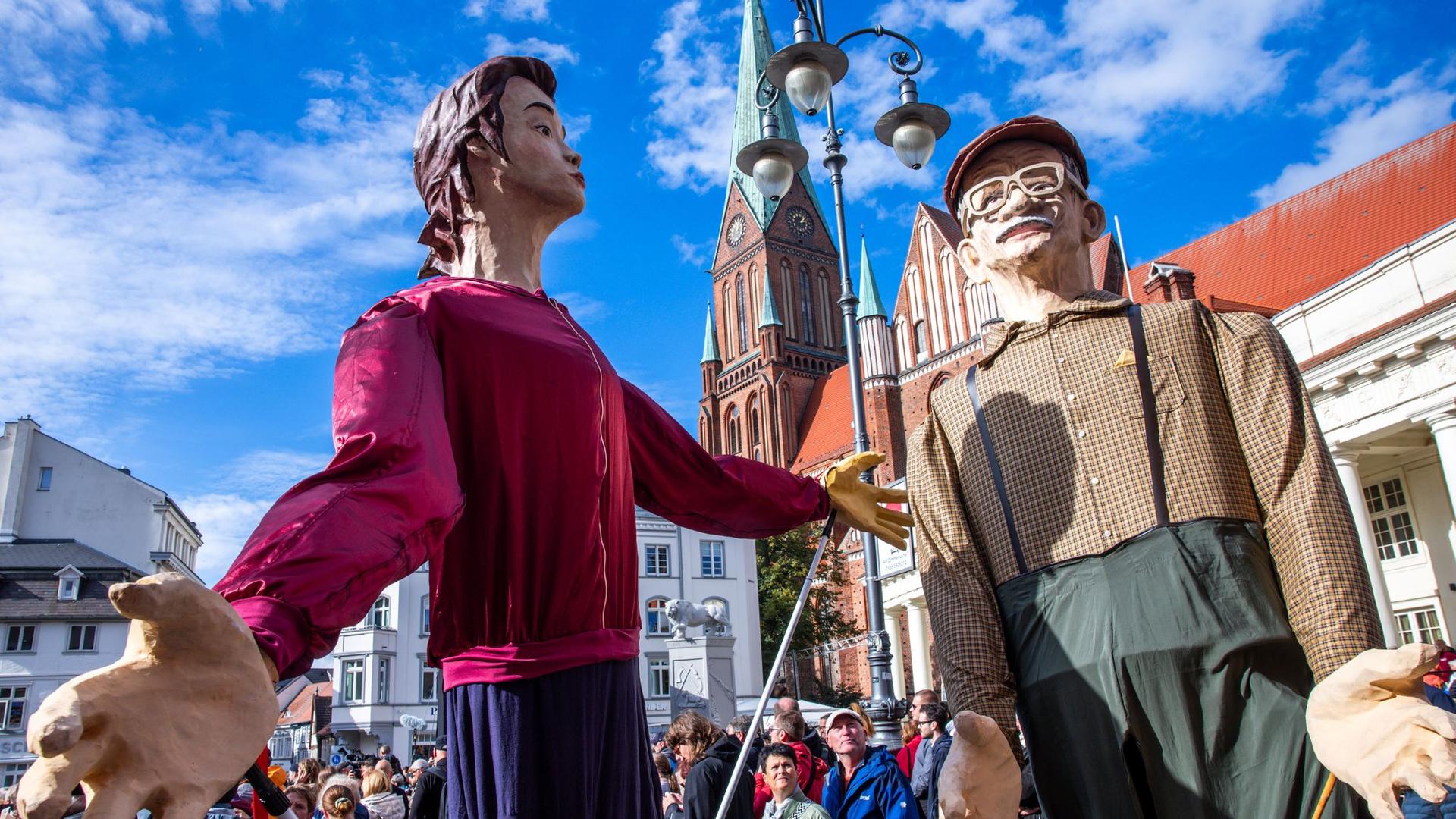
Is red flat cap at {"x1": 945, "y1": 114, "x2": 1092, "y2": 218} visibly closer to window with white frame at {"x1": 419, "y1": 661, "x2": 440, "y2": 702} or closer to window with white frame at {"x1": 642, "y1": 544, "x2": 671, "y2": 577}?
window with white frame at {"x1": 642, "y1": 544, "x2": 671, "y2": 577}

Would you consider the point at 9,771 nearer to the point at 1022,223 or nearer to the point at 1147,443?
the point at 1022,223

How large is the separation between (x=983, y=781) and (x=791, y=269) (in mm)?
63586

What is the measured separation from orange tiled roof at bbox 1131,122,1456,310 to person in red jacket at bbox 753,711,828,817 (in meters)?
22.8

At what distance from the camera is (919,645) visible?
29.2m

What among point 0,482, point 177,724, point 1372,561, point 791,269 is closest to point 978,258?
point 177,724

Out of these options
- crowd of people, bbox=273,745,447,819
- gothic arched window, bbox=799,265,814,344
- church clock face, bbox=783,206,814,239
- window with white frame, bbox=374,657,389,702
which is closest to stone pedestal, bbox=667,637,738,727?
crowd of people, bbox=273,745,447,819

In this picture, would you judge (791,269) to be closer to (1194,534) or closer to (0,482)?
(0,482)

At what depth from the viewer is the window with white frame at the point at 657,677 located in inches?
1328

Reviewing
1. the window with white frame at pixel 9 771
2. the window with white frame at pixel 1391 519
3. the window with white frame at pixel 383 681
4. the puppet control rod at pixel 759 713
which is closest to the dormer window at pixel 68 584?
the window with white frame at pixel 9 771

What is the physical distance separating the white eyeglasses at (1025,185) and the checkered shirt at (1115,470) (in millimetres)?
323

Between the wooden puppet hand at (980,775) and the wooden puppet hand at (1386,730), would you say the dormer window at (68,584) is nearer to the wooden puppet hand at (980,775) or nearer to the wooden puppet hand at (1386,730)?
the wooden puppet hand at (980,775)

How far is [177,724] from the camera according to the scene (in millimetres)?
1207

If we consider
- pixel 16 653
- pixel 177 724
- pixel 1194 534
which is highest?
pixel 16 653

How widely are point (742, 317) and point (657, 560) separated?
3073cm
